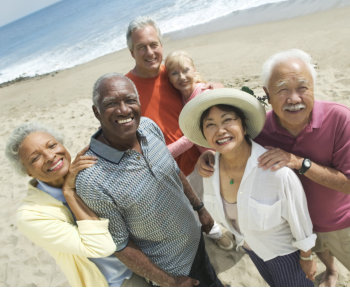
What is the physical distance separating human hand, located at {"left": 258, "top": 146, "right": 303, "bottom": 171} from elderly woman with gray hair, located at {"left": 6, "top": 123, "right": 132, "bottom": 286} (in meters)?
1.10

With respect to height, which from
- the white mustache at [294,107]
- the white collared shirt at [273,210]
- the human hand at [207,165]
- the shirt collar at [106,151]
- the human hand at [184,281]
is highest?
the shirt collar at [106,151]

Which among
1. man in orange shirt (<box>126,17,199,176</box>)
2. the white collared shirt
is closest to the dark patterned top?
the white collared shirt

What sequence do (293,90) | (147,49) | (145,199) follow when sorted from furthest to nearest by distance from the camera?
(147,49) → (145,199) → (293,90)

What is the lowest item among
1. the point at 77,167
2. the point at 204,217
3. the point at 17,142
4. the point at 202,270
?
the point at 202,270

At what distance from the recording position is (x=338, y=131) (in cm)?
172

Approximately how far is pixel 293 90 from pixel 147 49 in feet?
5.34

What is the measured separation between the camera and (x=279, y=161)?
1.71 metres

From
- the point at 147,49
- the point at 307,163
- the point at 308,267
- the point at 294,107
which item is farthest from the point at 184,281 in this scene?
the point at 147,49

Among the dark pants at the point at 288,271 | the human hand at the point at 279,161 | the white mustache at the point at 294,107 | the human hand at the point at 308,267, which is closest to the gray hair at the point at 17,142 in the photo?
the human hand at the point at 279,161

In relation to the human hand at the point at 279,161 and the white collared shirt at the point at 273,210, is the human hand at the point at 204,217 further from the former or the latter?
the human hand at the point at 279,161

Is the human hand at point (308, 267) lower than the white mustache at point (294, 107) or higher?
lower

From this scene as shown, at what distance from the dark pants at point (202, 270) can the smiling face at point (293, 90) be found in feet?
4.75

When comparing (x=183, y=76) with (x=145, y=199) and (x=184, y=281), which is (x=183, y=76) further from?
(x=184, y=281)

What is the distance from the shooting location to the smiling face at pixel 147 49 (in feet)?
9.09
